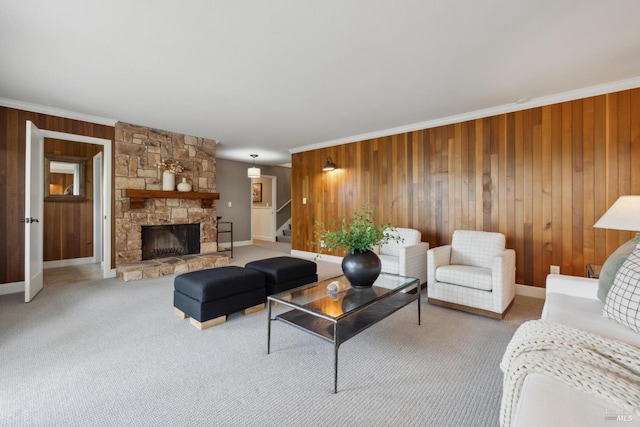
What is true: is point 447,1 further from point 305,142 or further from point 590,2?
point 305,142

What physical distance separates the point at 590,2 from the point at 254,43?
2.37 meters

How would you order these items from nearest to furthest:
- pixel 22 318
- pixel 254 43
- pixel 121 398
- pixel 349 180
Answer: pixel 121 398, pixel 254 43, pixel 22 318, pixel 349 180

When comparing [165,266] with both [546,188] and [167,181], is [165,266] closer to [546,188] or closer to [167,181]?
[167,181]

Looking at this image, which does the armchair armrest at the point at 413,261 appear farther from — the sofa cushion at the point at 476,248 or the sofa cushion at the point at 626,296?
the sofa cushion at the point at 626,296

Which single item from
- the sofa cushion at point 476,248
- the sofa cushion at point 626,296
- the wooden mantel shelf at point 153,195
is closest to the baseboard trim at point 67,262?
the wooden mantel shelf at point 153,195

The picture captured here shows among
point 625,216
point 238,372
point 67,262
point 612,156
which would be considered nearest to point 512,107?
point 612,156

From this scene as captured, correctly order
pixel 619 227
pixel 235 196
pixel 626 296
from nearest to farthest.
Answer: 1. pixel 626 296
2. pixel 619 227
3. pixel 235 196

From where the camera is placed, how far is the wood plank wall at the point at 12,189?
3.74 meters

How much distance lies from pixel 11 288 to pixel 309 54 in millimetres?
4803

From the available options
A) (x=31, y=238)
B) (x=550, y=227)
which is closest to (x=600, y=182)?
(x=550, y=227)

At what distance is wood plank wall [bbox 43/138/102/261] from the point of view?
17.2ft

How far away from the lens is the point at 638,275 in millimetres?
1525

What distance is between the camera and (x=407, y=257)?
3.53 meters

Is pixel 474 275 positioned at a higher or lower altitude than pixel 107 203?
lower
